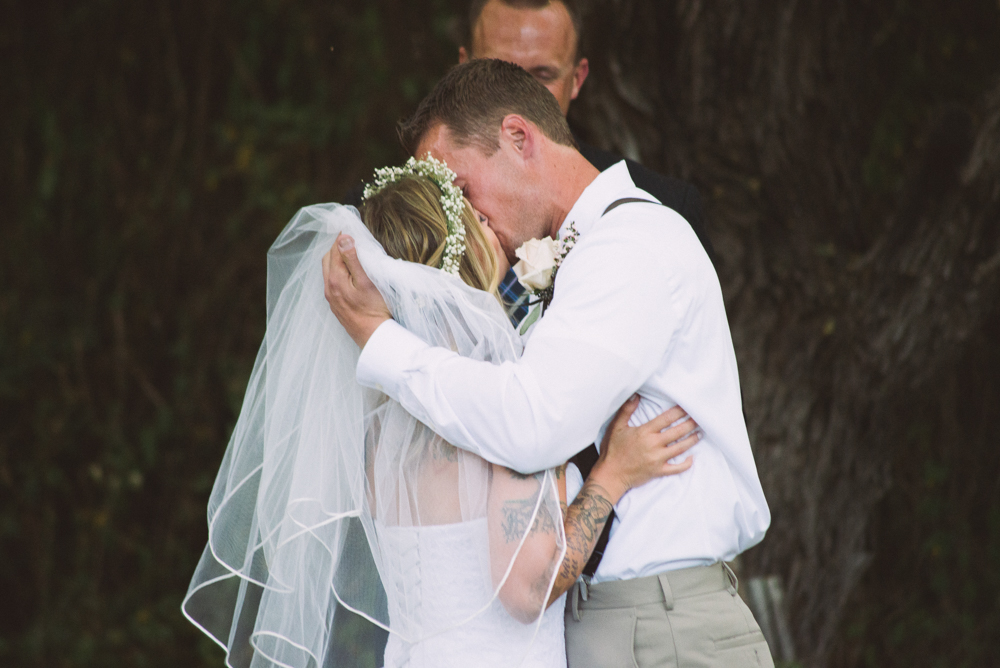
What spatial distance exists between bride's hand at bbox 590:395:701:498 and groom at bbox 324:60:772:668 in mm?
28

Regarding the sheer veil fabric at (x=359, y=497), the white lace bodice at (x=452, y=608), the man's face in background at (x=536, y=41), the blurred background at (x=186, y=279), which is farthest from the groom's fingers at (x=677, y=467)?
the blurred background at (x=186, y=279)

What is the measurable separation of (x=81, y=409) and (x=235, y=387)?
0.83 meters

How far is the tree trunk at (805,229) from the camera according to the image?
10.3 ft

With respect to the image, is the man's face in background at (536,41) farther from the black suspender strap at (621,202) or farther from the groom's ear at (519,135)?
the black suspender strap at (621,202)

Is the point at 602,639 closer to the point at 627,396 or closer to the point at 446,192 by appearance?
the point at 627,396

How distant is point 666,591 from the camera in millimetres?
1644

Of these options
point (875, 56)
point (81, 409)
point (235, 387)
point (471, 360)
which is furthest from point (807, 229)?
point (81, 409)

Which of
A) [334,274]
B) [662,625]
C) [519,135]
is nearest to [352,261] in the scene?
[334,274]

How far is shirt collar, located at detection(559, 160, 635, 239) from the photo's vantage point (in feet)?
6.29

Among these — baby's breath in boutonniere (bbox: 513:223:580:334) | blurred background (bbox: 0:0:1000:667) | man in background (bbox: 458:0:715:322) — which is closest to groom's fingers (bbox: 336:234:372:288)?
baby's breath in boutonniere (bbox: 513:223:580:334)

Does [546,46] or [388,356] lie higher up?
[546,46]

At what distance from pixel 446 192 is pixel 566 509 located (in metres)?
0.65

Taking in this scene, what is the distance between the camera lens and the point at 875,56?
4.41 metres

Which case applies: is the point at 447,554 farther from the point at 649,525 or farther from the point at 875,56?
the point at 875,56
